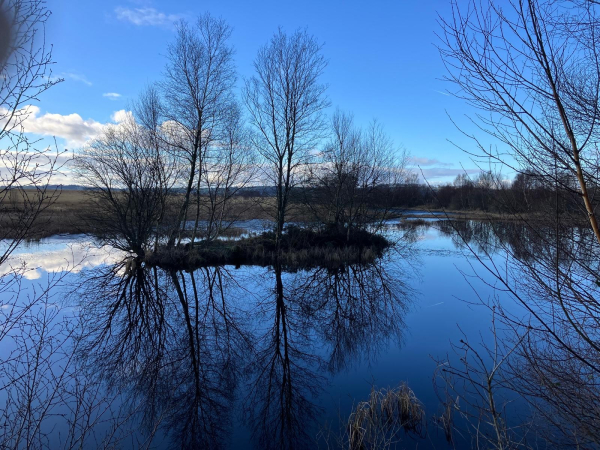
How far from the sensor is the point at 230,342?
8.00 meters

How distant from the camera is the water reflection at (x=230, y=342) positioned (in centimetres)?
526

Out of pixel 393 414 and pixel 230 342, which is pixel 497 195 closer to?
pixel 393 414

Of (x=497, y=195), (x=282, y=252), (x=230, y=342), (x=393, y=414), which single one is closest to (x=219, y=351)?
(x=230, y=342)

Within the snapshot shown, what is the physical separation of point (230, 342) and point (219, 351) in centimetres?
54

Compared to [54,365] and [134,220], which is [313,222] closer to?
[134,220]

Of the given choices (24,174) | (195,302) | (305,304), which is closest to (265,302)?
(305,304)

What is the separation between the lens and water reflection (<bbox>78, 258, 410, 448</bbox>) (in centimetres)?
526

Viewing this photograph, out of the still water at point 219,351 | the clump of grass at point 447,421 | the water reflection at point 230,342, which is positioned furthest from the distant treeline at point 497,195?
the water reflection at point 230,342

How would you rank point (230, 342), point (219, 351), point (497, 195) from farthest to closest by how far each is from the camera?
point (230, 342)
point (219, 351)
point (497, 195)

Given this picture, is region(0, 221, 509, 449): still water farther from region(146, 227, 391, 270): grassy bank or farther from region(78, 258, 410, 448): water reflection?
region(146, 227, 391, 270): grassy bank

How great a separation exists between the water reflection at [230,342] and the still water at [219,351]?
3 centimetres

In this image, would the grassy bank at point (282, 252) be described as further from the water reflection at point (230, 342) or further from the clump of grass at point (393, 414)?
the clump of grass at point (393, 414)

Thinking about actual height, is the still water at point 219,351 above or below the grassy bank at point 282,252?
below

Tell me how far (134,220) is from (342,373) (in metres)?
11.8
